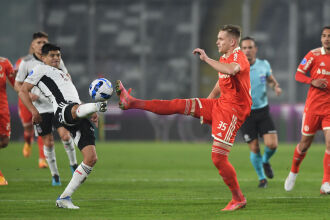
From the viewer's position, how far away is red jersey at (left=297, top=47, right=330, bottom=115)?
972 centimetres

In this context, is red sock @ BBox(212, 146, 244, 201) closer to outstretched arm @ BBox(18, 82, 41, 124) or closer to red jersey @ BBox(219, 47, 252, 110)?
red jersey @ BBox(219, 47, 252, 110)

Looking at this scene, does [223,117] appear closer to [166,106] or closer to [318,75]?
[166,106]

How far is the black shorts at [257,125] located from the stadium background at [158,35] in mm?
16100

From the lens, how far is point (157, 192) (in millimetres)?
9773

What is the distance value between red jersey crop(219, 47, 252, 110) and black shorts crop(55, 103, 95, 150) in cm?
165

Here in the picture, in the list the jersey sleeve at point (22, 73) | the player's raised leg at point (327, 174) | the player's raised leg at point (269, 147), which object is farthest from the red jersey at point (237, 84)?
the jersey sleeve at point (22, 73)

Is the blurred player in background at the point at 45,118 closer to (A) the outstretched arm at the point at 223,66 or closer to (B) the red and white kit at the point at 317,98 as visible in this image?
(B) the red and white kit at the point at 317,98

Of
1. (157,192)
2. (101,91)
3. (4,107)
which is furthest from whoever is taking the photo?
(4,107)

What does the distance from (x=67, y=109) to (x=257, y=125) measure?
425 cm

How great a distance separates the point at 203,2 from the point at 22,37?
301 inches

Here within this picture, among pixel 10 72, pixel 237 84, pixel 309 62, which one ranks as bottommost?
pixel 10 72

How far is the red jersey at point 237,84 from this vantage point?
7593mm

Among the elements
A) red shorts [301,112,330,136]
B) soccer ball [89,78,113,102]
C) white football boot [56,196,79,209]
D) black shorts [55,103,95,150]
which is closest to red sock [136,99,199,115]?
soccer ball [89,78,113,102]

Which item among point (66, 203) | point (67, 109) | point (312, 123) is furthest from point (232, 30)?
point (66, 203)
